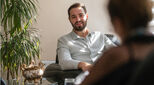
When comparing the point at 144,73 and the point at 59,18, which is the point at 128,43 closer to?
the point at 144,73

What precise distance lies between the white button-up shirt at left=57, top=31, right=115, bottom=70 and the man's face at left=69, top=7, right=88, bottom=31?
0.09 m

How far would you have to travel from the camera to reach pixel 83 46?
9.92 feet

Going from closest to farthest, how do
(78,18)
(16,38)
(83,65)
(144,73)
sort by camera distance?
(144,73)
(83,65)
(78,18)
(16,38)

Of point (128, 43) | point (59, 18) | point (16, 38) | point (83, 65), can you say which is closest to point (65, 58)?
point (83, 65)

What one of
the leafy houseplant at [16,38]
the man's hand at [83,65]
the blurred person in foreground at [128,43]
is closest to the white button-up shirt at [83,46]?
the man's hand at [83,65]

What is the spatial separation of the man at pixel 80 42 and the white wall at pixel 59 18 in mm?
717

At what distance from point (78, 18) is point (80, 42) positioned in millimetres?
250

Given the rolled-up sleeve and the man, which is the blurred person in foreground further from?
the man

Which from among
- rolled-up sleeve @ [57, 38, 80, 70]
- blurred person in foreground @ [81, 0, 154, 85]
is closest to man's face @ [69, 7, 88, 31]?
rolled-up sleeve @ [57, 38, 80, 70]

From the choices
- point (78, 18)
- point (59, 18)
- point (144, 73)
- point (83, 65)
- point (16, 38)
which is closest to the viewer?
point (144, 73)

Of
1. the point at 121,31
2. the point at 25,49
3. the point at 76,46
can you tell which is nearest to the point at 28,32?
the point at 25,49

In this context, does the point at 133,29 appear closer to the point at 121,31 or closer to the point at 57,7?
the point at 121,31

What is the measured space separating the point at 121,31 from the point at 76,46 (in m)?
2.09

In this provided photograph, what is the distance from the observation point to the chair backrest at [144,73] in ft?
2.69
